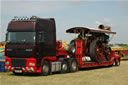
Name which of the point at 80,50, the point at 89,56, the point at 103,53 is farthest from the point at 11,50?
the point at 103,53

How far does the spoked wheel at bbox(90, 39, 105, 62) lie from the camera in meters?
20.8

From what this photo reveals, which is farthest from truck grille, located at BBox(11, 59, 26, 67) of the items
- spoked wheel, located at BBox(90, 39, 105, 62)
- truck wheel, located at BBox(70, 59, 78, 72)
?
spoked wheel, located at BBox(90, 39, 105, 62)

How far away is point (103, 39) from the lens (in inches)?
912

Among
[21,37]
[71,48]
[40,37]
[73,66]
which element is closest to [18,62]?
[21,37]

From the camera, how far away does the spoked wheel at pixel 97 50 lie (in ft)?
68.1

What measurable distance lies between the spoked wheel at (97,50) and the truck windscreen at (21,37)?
7767mm

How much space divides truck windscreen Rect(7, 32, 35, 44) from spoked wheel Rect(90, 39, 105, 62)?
25.5ft

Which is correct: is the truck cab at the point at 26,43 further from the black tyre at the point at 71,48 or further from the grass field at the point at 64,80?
the black tyre at the point at 71,48

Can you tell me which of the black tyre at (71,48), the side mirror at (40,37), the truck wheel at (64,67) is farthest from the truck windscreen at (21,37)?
the black tyre at (71,48)

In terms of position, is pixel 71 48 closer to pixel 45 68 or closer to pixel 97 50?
pixel 97 50

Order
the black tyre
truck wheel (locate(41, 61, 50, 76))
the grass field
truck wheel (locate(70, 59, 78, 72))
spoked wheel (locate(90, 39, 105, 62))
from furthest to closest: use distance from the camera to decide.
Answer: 1. spoked wheel (locate(90, 39, 105, 62))
2. the black tyre
3. truck wheel (locate(70, 59, 78, 72))
4. truck wheel (locate(41, 61, 50, 76))
5. the grass field

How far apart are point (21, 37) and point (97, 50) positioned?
8.99 meters

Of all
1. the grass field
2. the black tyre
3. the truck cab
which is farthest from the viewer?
the black tyre

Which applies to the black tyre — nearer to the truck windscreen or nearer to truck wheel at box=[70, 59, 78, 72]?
truck wheel at box=[70, 59, 78, 72]
